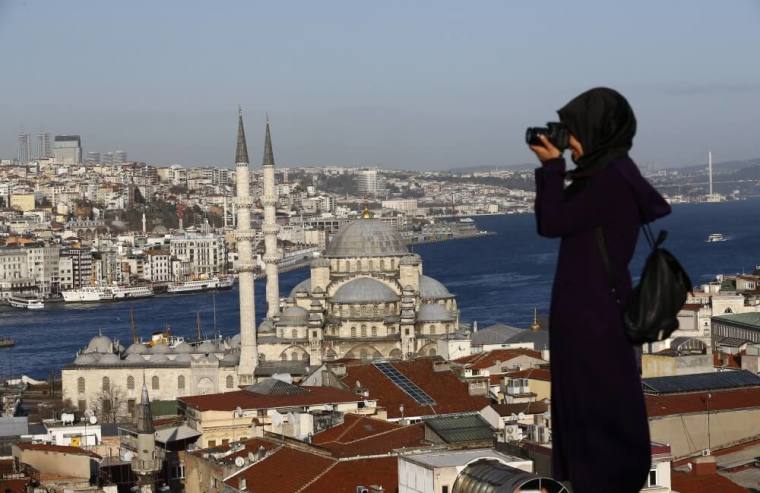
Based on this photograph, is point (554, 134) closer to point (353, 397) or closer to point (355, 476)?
point (355, 476)

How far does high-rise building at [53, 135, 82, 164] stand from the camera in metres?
177

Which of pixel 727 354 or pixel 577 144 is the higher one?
pixel 577 144

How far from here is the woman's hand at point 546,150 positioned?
2400 mm

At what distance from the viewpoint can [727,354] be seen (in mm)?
23281

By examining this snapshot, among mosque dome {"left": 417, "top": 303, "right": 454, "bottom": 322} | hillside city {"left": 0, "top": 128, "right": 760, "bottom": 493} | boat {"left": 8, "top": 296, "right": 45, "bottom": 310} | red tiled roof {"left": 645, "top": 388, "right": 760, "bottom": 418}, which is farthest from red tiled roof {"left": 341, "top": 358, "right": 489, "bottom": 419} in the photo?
boat {"left": 8, "top": 296, "right": 45, "bottom": 310}

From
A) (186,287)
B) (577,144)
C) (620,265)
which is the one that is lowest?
(186,287)

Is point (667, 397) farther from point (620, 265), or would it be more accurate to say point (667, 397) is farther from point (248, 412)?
point (620, 265)

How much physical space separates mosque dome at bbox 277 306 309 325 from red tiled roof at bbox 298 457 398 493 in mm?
14833

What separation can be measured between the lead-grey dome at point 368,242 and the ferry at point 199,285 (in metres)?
46.5

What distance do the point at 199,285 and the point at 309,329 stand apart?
4857 cm

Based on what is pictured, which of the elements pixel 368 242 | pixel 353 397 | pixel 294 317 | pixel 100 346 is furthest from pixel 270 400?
pixel 100 346

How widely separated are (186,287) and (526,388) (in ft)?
181

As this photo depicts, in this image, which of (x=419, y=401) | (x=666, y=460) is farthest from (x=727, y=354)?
(x=666, y=460)

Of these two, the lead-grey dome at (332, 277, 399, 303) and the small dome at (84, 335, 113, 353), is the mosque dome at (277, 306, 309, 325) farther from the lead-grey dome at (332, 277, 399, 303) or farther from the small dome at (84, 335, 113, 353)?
the small dome at (84, 335, 113, 353)
